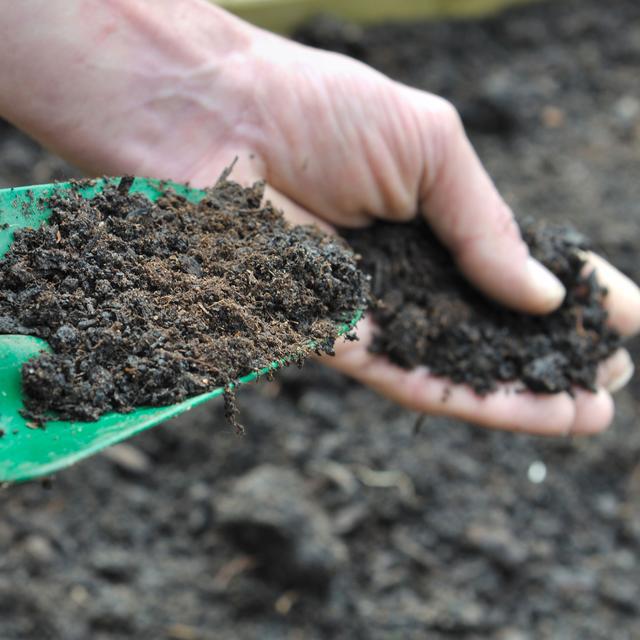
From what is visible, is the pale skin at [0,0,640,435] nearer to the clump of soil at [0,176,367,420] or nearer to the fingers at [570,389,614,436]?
the fingers at [570,389,614,436]

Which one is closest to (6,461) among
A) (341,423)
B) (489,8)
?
(341,423)

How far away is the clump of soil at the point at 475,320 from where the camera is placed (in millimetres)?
1757

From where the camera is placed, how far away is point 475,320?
6.12 feet

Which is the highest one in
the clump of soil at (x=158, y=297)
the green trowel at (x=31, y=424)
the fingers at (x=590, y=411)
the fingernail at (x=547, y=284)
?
the clump of soil at (x=158, y=297)

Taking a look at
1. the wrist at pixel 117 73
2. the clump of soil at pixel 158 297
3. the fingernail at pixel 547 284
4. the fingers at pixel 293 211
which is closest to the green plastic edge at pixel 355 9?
the wrist at pixel 117 73

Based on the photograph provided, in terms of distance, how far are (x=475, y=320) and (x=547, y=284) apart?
18cm

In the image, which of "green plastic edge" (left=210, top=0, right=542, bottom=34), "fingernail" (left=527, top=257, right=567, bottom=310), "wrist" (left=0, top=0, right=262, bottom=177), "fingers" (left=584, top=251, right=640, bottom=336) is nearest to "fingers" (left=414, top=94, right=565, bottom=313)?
"fingernail" (left=527, top=257, right=567, bottom=310)

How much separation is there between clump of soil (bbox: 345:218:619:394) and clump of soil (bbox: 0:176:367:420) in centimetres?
37

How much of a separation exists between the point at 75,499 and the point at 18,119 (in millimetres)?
1011

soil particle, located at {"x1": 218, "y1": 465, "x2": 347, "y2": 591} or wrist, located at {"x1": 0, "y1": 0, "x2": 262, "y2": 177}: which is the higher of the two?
wrist, located at {"x1": 0, "y1": 0, "x2": 262, "y2": 177}

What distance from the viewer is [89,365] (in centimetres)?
Answer: 117

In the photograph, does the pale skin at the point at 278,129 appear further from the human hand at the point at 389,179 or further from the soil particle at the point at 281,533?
the soil particle at the point at 281,533

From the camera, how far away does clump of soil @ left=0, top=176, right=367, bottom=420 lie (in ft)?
3.83

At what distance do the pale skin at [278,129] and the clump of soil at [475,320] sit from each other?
5cm
